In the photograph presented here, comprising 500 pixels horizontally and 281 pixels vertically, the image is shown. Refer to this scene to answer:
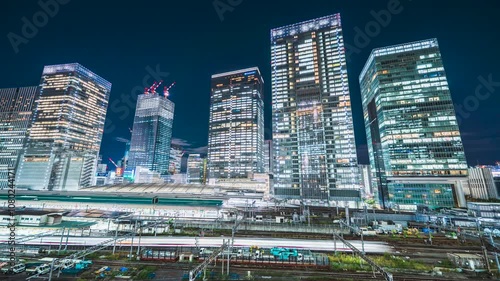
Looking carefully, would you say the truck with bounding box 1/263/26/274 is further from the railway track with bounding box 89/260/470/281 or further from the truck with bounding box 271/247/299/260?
the truck with bounding box 271/247/299/260

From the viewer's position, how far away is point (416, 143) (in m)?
100

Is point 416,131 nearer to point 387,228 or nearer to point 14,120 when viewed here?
point 387,228

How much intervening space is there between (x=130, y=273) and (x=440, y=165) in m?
127

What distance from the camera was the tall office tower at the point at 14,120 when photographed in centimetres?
15300

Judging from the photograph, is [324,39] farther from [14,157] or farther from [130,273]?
[14,157]

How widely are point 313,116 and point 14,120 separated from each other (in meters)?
234

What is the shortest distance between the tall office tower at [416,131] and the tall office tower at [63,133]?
198m

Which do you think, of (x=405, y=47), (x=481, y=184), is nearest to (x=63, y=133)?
(x=405, y=47)

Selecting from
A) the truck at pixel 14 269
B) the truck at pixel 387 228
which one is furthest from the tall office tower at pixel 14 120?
the truck at pixel 387 228

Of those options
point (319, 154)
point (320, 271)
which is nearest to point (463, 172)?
point (319, 154)

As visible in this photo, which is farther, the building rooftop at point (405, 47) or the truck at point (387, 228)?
the building rooftop at point (405, 47)

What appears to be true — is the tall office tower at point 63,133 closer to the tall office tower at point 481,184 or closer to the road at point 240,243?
the road at point 240,243

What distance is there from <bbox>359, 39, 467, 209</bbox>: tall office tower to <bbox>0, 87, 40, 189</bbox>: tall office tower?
251 metres

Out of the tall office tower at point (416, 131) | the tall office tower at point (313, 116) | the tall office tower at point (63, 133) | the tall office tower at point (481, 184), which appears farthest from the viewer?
the tall office tower at point (63, 133)
